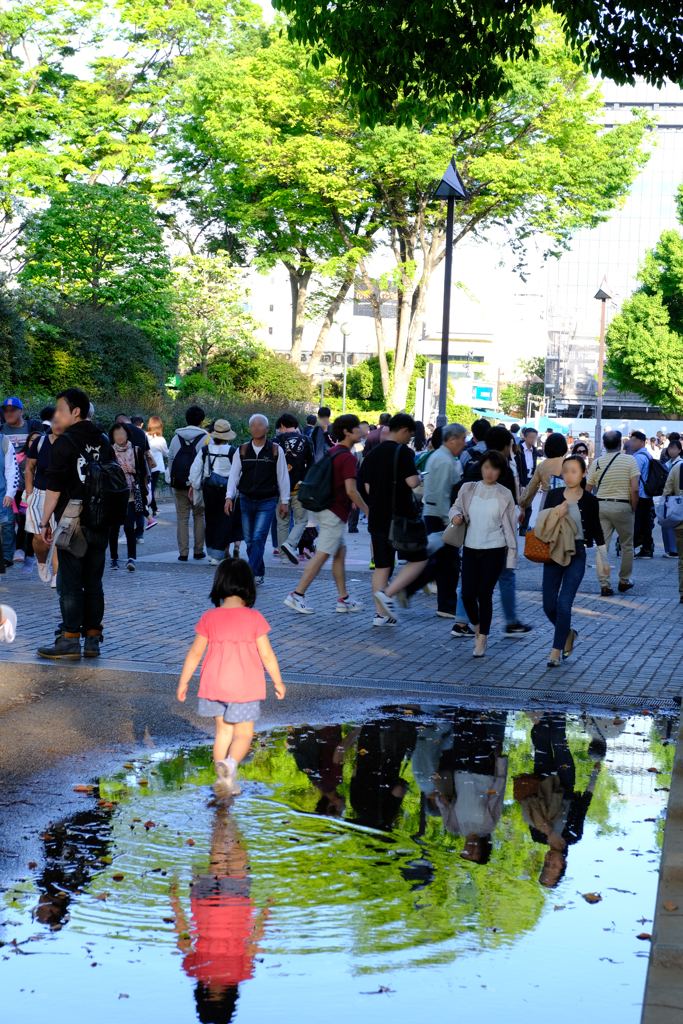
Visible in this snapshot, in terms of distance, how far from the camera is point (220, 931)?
12.9 feet

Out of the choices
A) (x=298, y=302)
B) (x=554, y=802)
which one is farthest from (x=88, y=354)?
(x=554, y=802)

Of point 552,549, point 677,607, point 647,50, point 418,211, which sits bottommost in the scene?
point 677,607

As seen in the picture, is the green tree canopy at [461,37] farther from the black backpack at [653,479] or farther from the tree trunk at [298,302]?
the tree trunk at [298,302]

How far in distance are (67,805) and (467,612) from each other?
16.5 feet

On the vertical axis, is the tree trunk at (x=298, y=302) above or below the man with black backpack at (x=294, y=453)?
above

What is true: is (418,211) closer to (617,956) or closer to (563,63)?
(563,63)

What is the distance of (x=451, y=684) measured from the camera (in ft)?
26.8

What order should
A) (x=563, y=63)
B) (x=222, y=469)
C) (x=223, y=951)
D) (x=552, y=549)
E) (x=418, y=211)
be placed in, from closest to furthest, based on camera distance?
(x=223, y=951)
(x=552, y=549)
(x=222, y=469)
(x=563, y=63)
(x=418, y=211)

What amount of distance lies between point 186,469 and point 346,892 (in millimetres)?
10264

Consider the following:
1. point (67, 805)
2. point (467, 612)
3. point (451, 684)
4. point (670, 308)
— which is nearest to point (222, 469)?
point (467, 612)

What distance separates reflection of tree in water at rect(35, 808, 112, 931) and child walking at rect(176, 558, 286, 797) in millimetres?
654

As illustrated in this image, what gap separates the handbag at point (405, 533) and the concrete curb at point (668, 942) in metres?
5.20

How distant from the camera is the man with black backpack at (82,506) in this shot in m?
8.37

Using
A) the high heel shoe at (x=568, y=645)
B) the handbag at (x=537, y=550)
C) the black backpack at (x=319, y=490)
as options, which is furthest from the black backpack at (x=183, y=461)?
the high heel shoe at (x=568, y=645)
